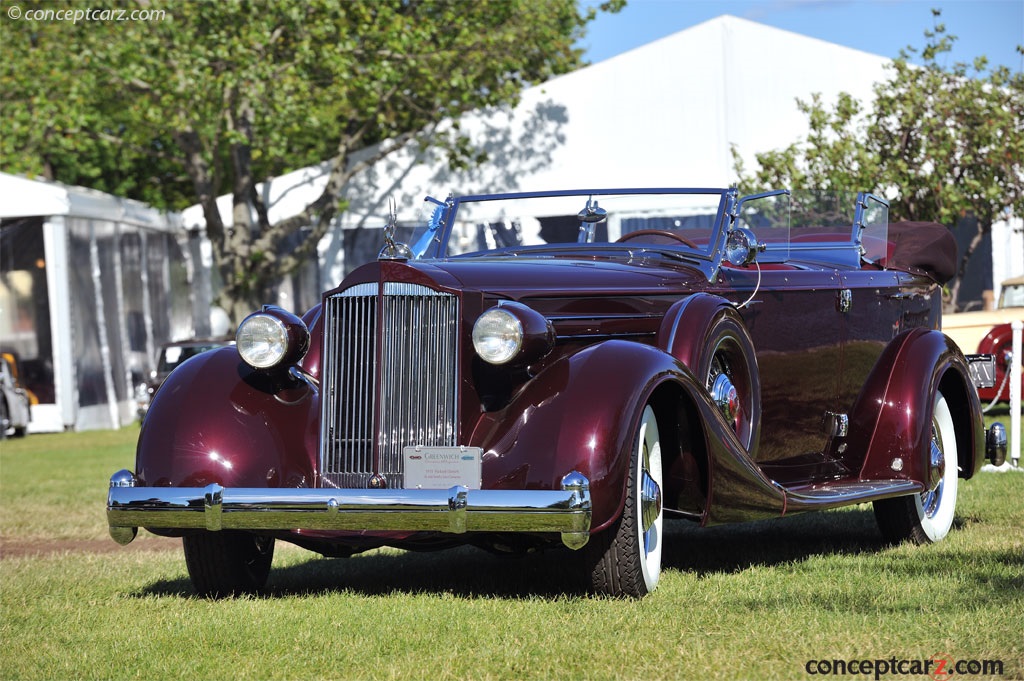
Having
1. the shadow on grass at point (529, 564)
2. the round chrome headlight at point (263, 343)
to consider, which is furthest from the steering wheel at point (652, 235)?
the round chrome headlight at point (263, 343)

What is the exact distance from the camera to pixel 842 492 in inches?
242

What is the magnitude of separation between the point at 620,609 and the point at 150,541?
425cm

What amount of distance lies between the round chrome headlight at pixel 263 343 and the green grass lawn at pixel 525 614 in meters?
0.94

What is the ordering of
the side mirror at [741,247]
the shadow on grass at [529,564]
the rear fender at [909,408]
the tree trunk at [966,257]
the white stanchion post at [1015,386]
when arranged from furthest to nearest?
1. the tree trunk at [966,257]
2. the white stanchion post at [1015,386]
3. the rear fender at [909,408]
4. the side mirror at [741,247]
5. the shadow on grass at [529,564]

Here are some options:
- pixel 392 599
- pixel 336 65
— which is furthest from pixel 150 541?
pixel 336 65

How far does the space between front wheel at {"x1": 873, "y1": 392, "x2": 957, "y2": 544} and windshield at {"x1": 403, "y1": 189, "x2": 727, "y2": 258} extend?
155 centimetres

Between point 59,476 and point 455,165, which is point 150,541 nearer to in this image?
point 59,476

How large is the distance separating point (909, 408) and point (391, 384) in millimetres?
2901

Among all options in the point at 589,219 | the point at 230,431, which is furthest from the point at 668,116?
the point at 230,431

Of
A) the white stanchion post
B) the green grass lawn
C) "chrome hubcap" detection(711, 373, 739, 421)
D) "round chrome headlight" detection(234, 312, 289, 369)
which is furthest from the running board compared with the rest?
the white stanchion post

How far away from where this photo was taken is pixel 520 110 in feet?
74.7

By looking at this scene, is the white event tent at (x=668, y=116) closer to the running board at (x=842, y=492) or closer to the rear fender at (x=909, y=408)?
the rear fender at (x=909, y=408)

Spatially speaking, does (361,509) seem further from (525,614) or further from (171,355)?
(171,355)

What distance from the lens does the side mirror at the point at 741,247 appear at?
6613 mm
